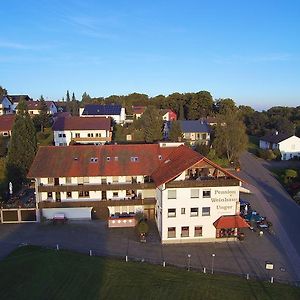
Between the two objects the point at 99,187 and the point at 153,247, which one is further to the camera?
the point at 99,187

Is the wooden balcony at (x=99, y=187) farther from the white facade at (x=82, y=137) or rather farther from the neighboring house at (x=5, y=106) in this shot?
the neighboring house at (x=5, y=106)

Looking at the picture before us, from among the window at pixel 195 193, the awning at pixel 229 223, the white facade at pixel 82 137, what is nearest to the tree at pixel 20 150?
the white facade at pixel 82 137

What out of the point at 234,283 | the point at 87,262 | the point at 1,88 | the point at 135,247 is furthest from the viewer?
the point at 1,88

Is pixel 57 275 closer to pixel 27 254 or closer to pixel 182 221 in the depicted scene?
pixel 27 254

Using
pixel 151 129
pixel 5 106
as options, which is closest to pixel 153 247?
pixel 151 129

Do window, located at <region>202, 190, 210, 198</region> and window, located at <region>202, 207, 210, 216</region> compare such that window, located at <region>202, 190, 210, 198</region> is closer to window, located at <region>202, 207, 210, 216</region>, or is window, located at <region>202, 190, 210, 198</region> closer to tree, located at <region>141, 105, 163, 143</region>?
window, located at <region>202, 207, 210, 216</region>

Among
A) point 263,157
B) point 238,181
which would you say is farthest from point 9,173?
point 263,157

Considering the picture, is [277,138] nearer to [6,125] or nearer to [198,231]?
[198,231]
